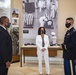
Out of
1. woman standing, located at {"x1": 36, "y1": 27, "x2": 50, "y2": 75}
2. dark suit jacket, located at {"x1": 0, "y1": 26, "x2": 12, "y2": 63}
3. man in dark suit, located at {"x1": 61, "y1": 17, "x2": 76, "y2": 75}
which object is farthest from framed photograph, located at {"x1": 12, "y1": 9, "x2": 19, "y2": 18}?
dark suit jacket, located at {"x1": 0, "y1": 26, "x2": 12, "y2": 63}

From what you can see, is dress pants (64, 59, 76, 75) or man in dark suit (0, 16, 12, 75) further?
dress pants (64, 59, 76, 75)

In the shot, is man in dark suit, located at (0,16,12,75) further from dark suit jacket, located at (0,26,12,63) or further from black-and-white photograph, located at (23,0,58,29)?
black-and-white photograph, located at (23,0,58,29)

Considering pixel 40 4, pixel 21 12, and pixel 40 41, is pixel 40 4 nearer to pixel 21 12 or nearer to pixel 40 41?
pixel 21 12

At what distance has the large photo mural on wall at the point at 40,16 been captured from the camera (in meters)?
7.82

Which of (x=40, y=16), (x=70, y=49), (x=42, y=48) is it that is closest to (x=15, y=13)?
(x=40, y=16)

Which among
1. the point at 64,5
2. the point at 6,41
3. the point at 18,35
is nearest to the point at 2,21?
the point at 6,41

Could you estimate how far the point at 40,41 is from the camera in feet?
18.1

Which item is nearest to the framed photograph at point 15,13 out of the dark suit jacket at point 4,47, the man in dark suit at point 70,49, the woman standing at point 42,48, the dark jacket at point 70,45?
the woman standing at point 42,48

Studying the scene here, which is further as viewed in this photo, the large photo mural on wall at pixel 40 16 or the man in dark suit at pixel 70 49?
the large photo mural on wall at pixel 40 16

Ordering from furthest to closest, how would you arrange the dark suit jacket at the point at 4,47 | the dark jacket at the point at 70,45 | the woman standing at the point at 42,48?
the woman standing at the point at 42,48 → the dark jacket at the point at 70,45 → the dark suit jacket at the point at 4,47

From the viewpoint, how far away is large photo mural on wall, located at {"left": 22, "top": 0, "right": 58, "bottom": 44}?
782 centimetres

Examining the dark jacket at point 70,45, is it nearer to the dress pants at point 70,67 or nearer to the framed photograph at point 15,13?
the dress pants at point 70,67

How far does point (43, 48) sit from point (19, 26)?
298cm

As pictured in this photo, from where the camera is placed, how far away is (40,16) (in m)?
7.88
